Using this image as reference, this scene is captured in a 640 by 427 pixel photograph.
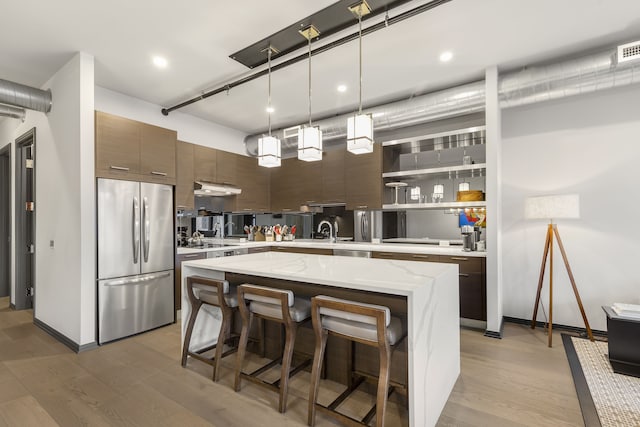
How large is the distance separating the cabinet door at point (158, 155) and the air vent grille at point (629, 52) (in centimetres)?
470

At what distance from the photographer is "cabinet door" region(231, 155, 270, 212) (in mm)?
5296

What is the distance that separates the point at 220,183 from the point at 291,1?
3.11 m

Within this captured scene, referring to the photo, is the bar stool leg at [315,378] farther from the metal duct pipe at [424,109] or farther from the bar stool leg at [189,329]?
the metal duct pipe at [424,109]

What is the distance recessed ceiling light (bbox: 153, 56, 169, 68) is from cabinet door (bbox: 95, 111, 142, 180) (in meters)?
0.71

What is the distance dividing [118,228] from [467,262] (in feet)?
12.9

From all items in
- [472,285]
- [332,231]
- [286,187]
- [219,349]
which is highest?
[286,187]

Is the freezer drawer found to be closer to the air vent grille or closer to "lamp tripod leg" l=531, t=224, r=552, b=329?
"lamp tripod leg" l=531, t=224, r=552, b=329

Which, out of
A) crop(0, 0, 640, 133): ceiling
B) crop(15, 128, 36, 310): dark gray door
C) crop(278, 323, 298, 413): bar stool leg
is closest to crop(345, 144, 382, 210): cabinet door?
crop(0, 0, 640, 133): ceiling

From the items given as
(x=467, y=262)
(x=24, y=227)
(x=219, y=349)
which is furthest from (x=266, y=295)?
(x=24, y=227)

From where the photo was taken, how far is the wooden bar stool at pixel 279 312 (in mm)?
2102

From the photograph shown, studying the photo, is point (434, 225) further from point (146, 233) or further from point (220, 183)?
point (146, 233)

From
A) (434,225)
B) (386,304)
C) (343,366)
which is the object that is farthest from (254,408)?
(434,225)

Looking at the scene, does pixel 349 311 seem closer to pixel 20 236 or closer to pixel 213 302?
pixel 213 302

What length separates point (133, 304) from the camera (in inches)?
138
